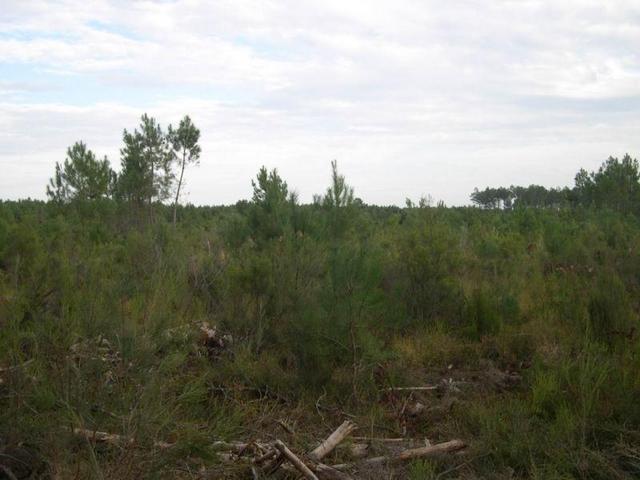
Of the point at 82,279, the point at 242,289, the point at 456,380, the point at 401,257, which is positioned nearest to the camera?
the point at 82,279

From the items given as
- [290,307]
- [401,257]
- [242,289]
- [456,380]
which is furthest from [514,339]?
[242,289]

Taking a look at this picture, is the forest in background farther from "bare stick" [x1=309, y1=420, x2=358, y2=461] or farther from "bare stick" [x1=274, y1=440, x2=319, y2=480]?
"bare stick" [x1=274, y1=440, x2=319, y2=480]

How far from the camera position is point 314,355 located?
6629mm

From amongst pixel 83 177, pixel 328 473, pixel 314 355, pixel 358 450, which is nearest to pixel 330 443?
pixel 358 450

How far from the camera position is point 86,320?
4598mm

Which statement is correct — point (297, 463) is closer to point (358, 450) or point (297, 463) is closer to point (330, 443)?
point (330, 443)

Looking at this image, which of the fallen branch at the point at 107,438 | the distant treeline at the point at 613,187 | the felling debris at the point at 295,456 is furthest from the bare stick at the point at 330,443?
the distant treeline at the point at 613,187

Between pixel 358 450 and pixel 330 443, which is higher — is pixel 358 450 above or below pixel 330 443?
below

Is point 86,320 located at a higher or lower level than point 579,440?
higher

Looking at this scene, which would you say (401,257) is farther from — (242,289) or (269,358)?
(269,358)

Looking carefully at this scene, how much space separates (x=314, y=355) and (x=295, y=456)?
7.47 feet

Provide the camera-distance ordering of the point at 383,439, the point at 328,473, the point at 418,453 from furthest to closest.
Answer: the point at 383,439 → the point at 418,453 → the point at 328,473

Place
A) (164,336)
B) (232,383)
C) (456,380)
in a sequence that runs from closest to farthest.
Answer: (164,336), (232,383), (456,380)

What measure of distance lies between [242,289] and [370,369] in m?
2.20
